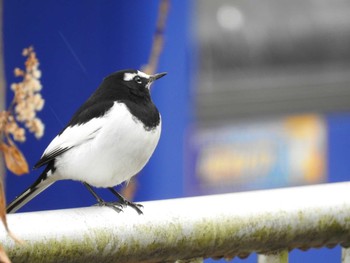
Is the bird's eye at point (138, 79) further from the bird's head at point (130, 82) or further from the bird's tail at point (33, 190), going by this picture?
the bird's tail at point (33, 190)

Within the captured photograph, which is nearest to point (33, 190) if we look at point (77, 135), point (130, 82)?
point (77, 135)

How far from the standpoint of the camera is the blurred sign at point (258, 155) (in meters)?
4.41

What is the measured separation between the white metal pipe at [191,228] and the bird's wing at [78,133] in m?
0.75

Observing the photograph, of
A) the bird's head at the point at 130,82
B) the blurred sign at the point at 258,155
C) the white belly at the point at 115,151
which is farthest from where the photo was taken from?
the blurred sign at the point at 258,155

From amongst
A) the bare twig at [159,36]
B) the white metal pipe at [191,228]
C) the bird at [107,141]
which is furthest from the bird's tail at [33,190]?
the bare twig at [159,36]

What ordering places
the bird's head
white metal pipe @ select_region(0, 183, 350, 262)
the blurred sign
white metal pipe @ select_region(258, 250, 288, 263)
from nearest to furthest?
white metal pipe @ select_region(0, 183, 350, 262)
white metal pipe @ select_region(258, 250, 288, 263)
the bird's head
the blurred sign

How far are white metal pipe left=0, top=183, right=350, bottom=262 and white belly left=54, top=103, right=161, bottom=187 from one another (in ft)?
2.13

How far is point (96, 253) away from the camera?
53.6 inches

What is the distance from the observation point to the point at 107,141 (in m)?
2.24

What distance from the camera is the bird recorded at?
88.1 inches

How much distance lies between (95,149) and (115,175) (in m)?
0.07

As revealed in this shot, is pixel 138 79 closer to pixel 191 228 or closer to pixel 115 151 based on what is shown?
pixel 115 151

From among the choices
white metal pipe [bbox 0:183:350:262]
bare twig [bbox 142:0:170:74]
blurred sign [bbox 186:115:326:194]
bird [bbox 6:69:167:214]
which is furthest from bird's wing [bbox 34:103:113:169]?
blurred sign [bbox 186:115:326:194]

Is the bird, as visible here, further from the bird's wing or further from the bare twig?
the bare twig
